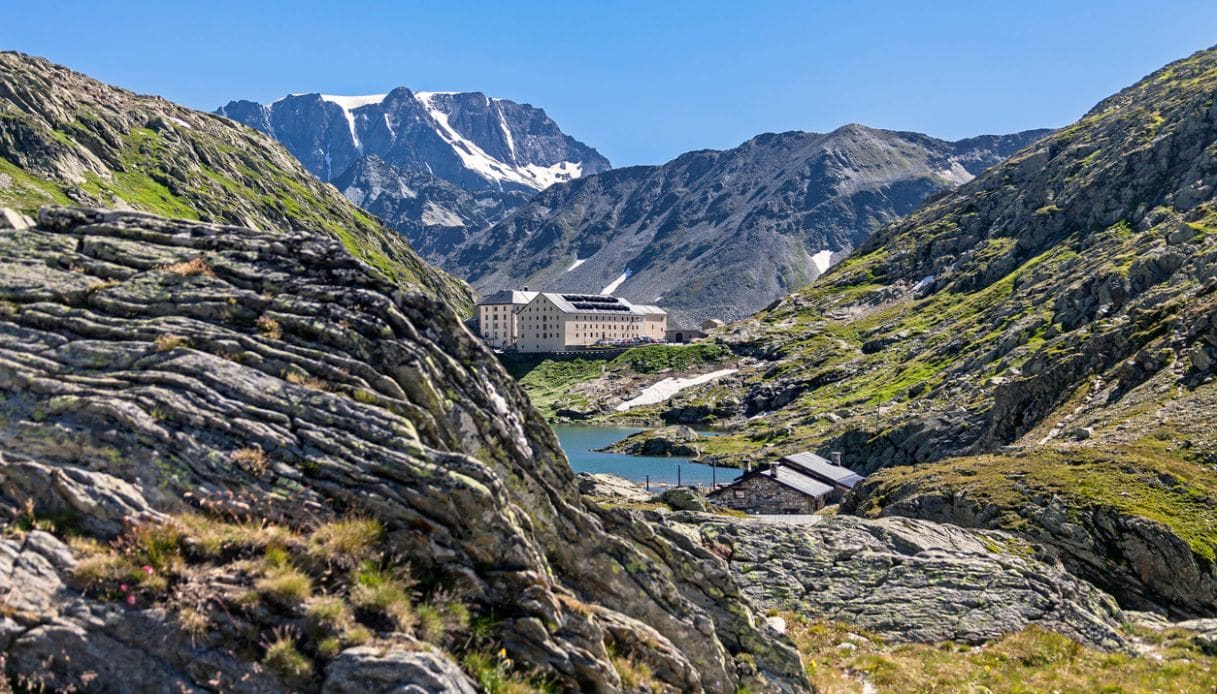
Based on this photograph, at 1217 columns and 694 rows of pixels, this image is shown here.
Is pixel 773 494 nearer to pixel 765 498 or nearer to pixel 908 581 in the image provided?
pixel 765 498

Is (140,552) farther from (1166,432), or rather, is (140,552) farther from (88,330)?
(1166,432)

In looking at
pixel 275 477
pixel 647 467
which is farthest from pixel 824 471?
pixel 275 477

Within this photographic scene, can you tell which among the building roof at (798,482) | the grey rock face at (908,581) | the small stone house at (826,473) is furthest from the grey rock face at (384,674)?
the small stone house at (826,473)

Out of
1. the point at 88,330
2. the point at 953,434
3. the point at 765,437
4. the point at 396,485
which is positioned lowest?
the point at 765,437

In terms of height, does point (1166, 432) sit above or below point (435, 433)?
below

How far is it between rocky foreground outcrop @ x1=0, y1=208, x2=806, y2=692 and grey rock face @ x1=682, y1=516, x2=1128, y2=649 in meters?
13.3

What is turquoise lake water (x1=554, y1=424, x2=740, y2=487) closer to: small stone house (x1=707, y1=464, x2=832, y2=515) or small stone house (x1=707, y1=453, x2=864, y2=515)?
small stone house (x1=707, y1=453, x2=864, y2=515)

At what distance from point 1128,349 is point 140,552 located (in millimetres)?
103822

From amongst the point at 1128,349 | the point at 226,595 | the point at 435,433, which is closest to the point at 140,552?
the point at 226,595

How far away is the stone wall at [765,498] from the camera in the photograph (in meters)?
84.2

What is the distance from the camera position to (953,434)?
117125 millimetres

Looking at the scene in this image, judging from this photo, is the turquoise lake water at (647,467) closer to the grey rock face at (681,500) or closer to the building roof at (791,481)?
the building roof at (791,481)

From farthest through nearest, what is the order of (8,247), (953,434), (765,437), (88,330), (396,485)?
(765,437) → (953,434) → (8,247) → (88,330) → (396,485)

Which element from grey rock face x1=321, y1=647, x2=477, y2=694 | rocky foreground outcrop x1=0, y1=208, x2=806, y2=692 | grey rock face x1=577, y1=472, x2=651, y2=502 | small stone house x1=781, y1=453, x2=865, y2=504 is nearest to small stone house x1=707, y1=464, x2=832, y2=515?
small stone house x1=781, y1=453, x2=865, y2=504
